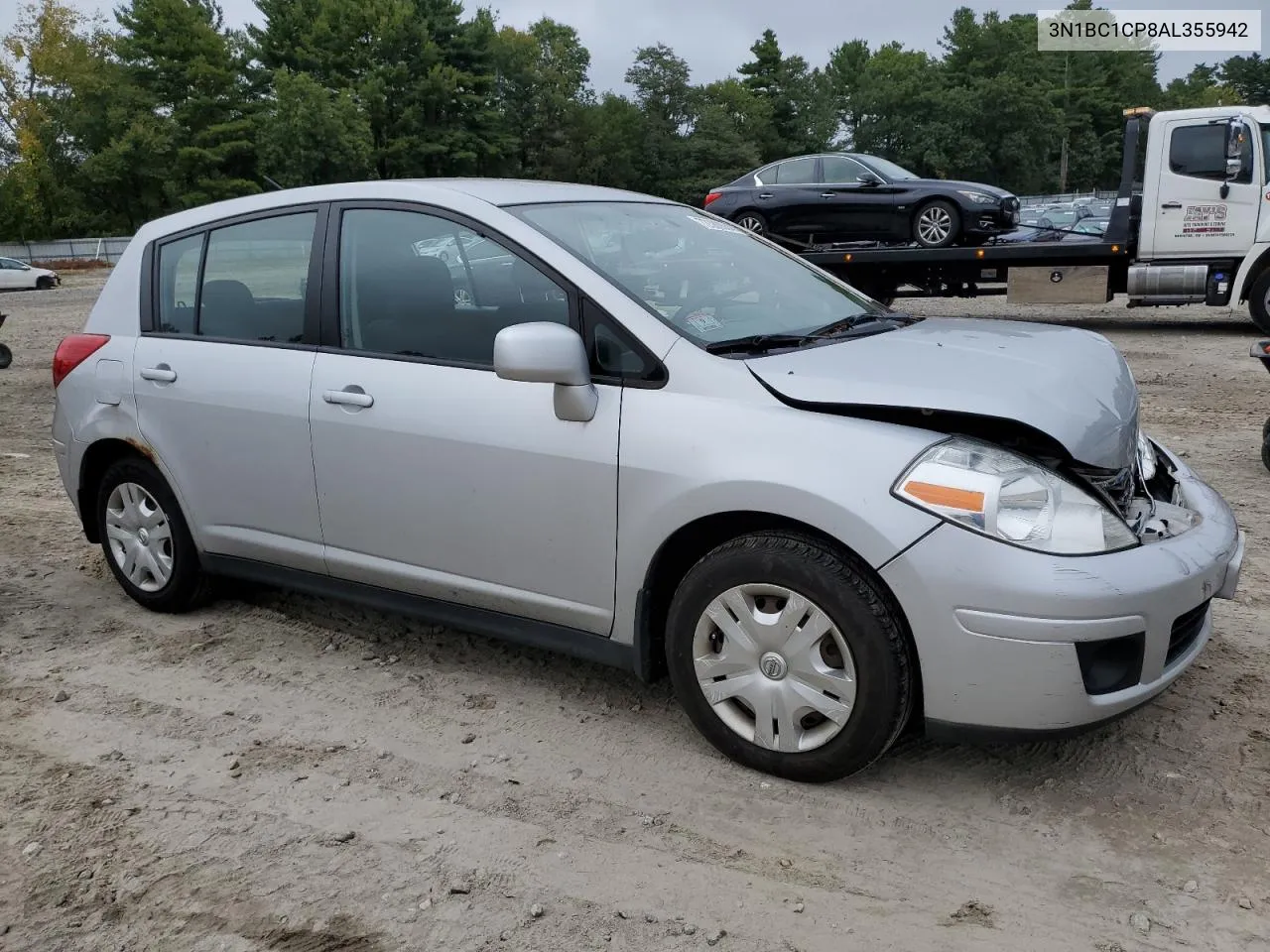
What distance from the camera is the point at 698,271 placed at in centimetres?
366

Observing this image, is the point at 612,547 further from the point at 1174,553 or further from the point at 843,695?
the point at 1174,553

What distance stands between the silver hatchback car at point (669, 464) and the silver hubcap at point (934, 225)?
10473 mm

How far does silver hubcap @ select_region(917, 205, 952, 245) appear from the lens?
14.0m

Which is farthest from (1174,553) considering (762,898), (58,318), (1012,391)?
(58,318)

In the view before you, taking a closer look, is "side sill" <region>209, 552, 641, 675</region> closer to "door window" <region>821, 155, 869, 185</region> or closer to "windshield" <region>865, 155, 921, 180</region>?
"door window" <region>821, 155, 869, 185</region>

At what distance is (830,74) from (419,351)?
106264 millimetres

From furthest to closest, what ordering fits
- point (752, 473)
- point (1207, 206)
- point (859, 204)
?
point (859, 204) → point (1207, 206) → point (752, 473)

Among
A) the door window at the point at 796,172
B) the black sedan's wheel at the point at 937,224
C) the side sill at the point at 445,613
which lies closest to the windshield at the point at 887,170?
the black sedan's wheel at the point at 937,224

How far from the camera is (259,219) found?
4211 mm

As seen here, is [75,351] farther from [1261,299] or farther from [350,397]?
[1261,299]

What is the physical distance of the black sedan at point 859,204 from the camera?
14.0 meters

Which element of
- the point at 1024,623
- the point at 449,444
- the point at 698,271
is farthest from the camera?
the point at 698,271

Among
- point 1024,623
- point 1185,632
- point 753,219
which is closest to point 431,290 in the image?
point 1024,623

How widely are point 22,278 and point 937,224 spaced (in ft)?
96.2
